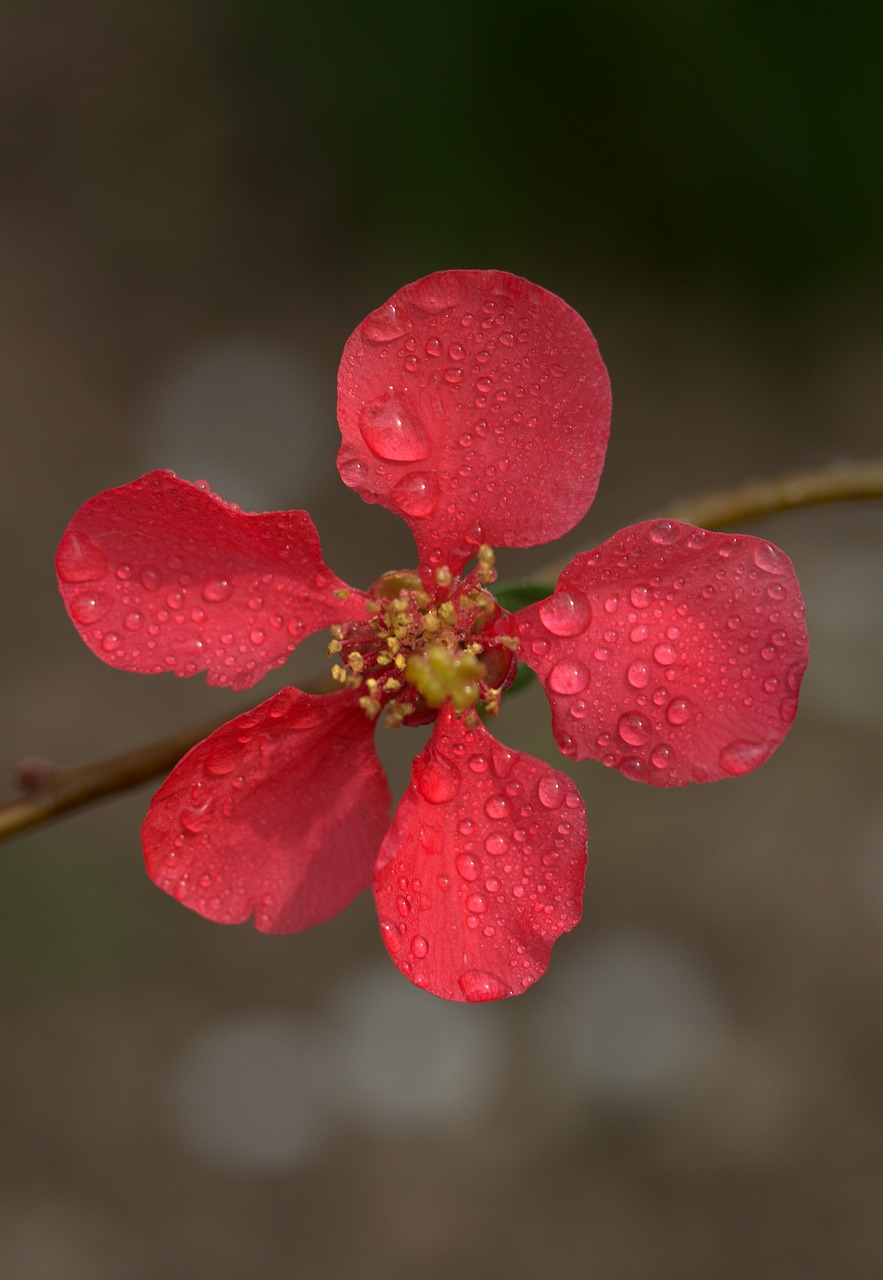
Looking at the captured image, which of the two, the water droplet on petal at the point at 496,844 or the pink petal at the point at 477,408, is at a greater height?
the pink petal at the point at 477,408

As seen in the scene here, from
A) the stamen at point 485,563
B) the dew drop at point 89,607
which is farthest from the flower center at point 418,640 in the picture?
the dew drop at point 89,607

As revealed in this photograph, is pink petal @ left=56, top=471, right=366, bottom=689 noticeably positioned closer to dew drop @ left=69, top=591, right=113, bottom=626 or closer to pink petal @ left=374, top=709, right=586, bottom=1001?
dew drop @ left=69, top=591, right=113, bottom=626

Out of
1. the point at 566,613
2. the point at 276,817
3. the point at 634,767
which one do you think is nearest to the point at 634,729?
the point at 634,767

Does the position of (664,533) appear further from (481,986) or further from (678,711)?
(481,986)

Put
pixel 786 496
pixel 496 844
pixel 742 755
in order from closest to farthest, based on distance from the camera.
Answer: pixel 742 755
pixel 496 844
pixel 786 496

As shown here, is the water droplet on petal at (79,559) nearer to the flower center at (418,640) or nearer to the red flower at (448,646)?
the red flower at (448,646)

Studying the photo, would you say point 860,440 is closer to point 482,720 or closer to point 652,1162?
point 652,1162

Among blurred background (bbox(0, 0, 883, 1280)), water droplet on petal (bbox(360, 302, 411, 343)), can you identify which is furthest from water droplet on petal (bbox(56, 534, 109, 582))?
blurred background (bbox(0, 0, 883, 1280))
